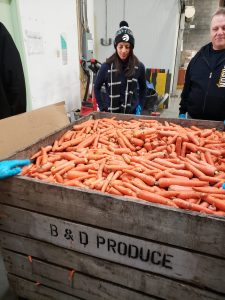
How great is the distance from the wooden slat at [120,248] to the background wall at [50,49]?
2.58 metres

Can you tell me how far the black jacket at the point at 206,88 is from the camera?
2385 millimetres

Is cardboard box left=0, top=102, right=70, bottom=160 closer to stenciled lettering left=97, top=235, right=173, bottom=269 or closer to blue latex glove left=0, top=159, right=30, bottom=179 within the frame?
blue latex glove left=0, top=159, right=30, bottom=179

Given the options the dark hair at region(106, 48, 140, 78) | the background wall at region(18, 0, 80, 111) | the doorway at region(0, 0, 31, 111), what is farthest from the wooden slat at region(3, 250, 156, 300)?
the doorway at region(0, 0, 31, 111)

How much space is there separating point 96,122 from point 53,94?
6.90ft

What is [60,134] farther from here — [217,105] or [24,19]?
[24,19]

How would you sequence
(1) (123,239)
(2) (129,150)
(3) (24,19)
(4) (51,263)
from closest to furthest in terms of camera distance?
(1) (123,239) < (4) (51,263) < (2) (129,150) < (3) (24,19)

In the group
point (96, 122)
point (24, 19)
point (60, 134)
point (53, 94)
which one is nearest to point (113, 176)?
point (60, 134)

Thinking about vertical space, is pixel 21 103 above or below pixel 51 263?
above

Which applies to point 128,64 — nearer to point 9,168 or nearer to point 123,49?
point 123,49

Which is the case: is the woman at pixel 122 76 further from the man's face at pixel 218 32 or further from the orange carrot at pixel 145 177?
the orange carrot at pixel 145 177

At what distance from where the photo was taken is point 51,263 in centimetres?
145

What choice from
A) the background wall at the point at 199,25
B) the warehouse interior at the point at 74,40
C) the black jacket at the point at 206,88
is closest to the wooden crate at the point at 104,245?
the warehouse interior at the point at 74,40

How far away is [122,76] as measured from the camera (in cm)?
278

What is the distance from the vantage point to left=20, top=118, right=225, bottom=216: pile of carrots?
1.27 meters
